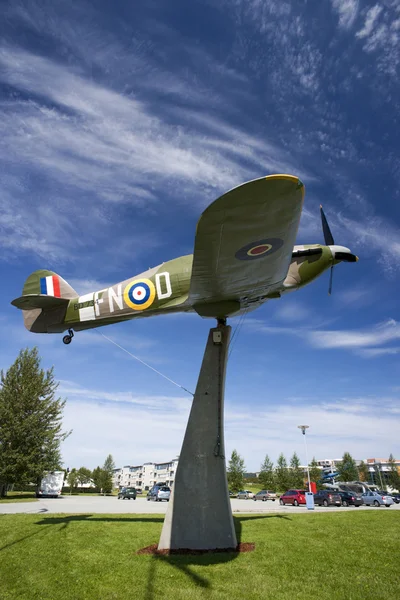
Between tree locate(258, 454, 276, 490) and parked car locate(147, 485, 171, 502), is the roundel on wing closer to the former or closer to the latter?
parked car locate(147, 485, 171, 502)

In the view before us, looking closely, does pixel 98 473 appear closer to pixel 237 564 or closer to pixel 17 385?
pixel 17 385

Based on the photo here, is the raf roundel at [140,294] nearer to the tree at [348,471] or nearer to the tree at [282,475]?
the tree at [282,475]

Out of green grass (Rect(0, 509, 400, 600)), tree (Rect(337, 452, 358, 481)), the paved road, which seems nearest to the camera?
green grass (Rect(0, 509, 400, 600))

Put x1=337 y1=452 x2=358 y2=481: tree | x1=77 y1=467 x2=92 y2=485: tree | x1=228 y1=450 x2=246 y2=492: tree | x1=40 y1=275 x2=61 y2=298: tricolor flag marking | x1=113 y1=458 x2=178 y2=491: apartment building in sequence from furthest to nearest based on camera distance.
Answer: x1=113 y1=458 x2=178 y2=491: apartment building
x1=77 y1=467 x2=92 y2=485: tree
x1=337 y1=452 x2=358 y2=481: tree
x1=228 y1=450 x2=246 y2=492: tree
x1=40 y1=275 x2=61 y2=298: tricolor flag marking

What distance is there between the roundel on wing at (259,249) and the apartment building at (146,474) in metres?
111

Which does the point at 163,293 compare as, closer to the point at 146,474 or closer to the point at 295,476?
the point at 295,476

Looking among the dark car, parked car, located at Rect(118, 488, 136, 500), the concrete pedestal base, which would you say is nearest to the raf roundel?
the concrete pedestal base

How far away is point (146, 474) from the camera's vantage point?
124m

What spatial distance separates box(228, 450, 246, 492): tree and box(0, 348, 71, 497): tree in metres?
29.3

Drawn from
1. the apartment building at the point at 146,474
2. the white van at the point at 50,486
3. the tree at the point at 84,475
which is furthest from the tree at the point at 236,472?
the apartment building at the point at 146,474

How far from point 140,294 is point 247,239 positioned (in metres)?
5.27

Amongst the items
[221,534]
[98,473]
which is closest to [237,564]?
[221,534]

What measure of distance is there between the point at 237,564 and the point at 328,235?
Answer: 11073 mm

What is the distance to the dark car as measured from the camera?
27134 millimetres
